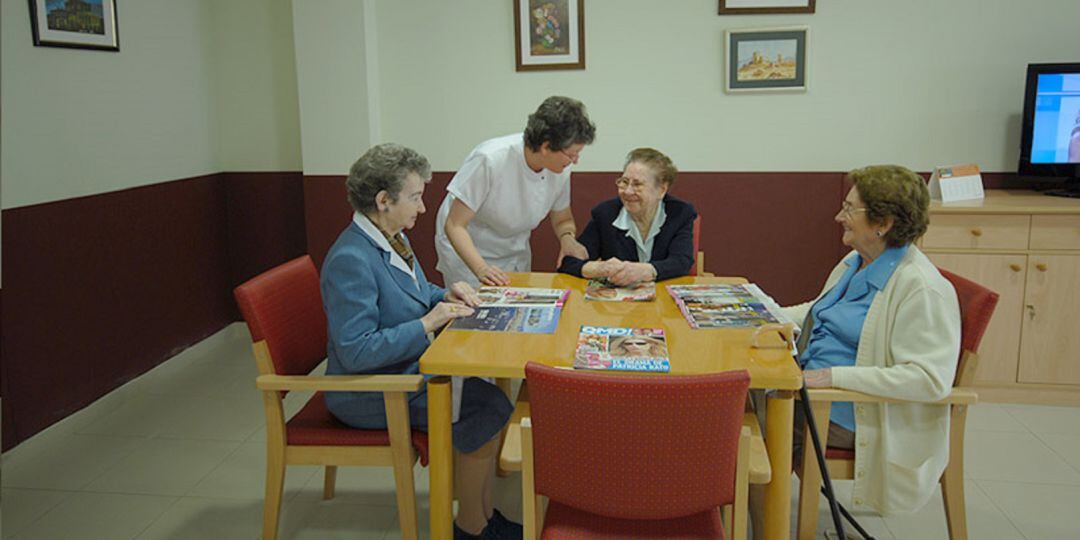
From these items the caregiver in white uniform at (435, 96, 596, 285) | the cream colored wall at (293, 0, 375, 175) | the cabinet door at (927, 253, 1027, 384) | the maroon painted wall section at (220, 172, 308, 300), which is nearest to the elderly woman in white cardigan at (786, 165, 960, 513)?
the caregiver in white uniform at (435, 96, 596, 285)

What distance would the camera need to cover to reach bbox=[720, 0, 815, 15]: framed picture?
3.93m

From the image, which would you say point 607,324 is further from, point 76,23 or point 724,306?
point 76,23

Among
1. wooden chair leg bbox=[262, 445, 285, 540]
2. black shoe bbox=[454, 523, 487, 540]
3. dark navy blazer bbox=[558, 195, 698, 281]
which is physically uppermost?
dark navy blazer bbox=[558, 195, 698, 281]

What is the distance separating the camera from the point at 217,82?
449cm

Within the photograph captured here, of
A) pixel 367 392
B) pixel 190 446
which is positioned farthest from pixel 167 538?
pixel 367 392

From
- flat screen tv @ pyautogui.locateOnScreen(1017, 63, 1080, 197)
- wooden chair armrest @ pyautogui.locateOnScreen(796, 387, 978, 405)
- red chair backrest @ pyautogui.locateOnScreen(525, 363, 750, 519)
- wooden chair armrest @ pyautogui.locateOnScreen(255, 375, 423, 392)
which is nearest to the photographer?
red chair backrest @ pyautogui.locateOnScreen(525, 363, 750, 519)

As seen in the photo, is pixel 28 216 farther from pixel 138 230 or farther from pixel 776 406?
pixel 776 406

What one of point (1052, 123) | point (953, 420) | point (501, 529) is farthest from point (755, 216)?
point (501, 529)

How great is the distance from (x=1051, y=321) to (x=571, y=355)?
268cm

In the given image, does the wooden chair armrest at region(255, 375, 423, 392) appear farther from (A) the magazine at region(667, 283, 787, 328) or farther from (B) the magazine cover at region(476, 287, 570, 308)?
(A) the magazine at region(667, 283, 787, 328)

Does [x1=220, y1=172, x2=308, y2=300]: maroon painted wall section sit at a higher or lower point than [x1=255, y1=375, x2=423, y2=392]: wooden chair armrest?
higher

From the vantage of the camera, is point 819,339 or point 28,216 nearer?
point 819,339

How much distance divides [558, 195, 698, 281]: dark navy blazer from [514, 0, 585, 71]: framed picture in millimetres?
1335

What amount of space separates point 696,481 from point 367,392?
108 cm
